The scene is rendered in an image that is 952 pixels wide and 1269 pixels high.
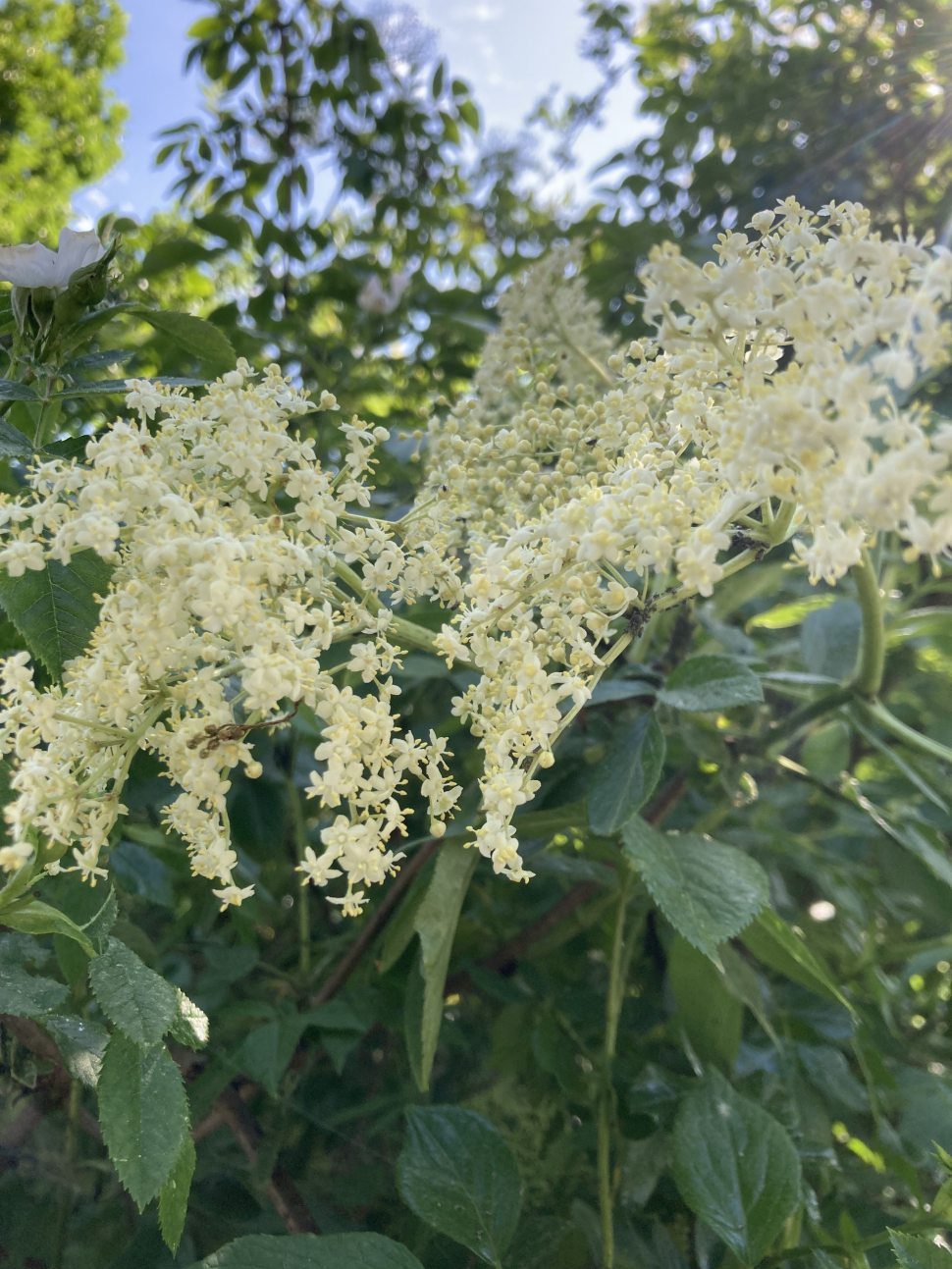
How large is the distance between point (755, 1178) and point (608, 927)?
0.29m

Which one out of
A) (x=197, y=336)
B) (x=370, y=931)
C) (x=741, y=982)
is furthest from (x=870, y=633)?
(x=197, y=336)

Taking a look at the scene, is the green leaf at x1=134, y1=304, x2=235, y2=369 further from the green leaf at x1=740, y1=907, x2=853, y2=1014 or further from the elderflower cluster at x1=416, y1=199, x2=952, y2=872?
the green leaf at x1=740, y1=907, x2=853, y2=1014

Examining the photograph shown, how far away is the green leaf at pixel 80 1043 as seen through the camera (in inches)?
22.4

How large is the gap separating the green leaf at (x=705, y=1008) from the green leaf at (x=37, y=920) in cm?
54

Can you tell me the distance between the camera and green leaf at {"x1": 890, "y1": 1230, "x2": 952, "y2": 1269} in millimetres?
532

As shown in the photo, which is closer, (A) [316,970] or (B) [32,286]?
(B) [32,286]

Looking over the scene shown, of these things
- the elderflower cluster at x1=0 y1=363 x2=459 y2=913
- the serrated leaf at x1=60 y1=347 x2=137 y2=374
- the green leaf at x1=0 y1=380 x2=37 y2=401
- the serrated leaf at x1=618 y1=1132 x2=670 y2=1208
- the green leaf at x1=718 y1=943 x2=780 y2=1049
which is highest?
the serrated leaf at x1=60 y1=347 x2=137 y2=374

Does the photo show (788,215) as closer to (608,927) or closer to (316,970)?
(608,927)

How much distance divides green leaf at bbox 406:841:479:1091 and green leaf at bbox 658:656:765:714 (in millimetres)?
224

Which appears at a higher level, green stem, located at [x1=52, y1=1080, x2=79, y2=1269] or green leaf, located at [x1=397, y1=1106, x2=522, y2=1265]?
green stem, located at [x1=52, y1=1080, x2=79, y2=1269]

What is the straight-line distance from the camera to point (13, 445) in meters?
0.59

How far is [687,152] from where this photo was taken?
160cm

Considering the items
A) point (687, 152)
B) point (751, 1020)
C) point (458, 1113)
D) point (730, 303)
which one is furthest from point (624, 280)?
point (458, 1113)

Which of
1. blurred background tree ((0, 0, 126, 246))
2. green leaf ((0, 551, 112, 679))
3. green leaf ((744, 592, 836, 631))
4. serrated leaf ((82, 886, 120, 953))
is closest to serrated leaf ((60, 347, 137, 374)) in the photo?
green leaf ((0, 551, 112, 679))
